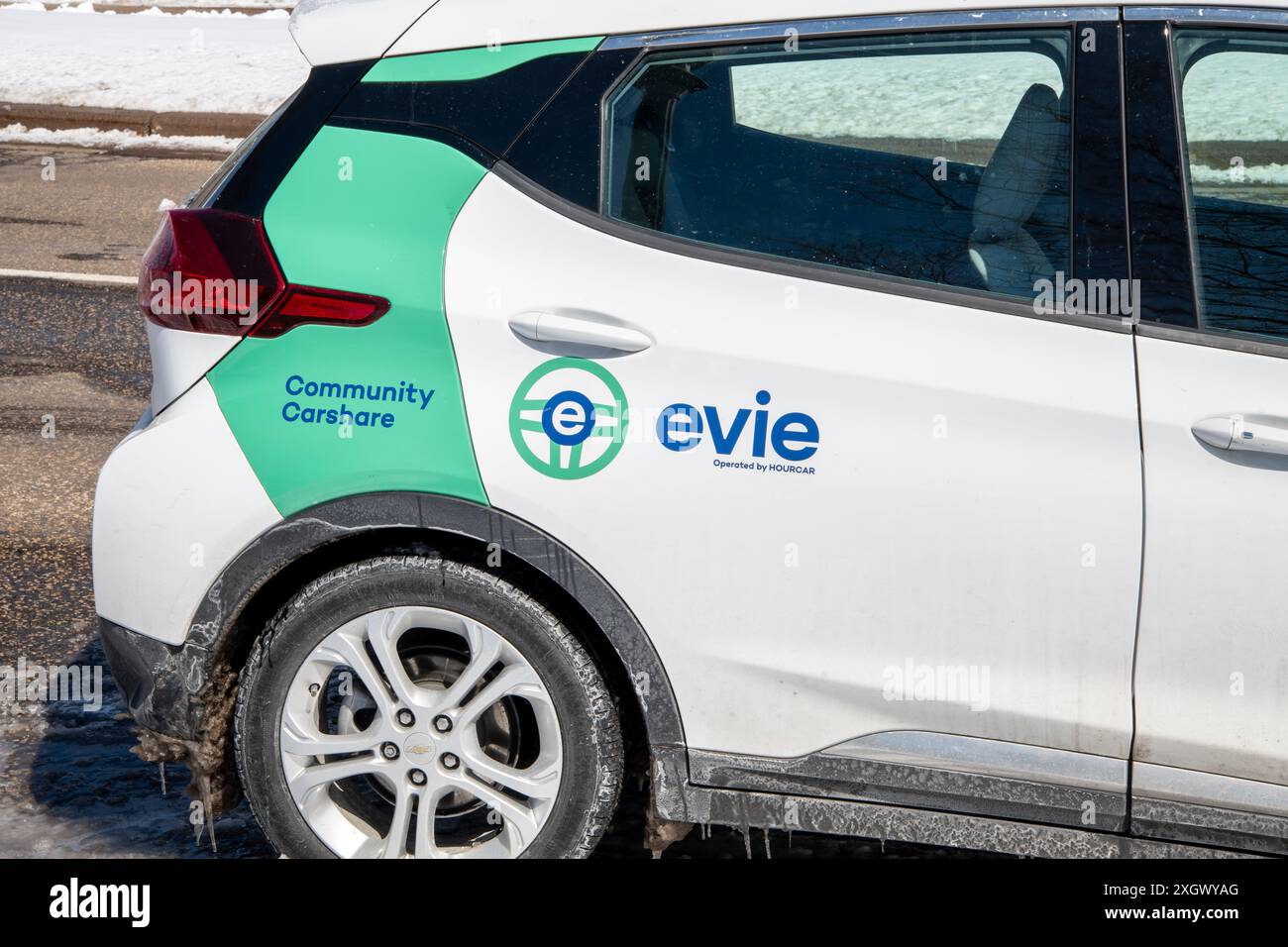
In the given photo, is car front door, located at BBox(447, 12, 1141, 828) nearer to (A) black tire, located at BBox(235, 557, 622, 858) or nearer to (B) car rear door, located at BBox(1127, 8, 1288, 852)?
(B) car rear door, located at BBox(1127, 8, 1288, 852)

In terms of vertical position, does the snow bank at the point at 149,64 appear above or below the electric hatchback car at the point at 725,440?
above

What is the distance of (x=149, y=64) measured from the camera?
15312 mm

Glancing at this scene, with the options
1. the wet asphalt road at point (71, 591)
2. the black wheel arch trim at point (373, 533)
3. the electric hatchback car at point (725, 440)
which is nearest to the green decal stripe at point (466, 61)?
the electric hatchback car at point (725, 440)

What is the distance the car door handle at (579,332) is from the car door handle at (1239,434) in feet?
3.31

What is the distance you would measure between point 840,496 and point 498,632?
0.73 meters

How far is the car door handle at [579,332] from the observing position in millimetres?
2865

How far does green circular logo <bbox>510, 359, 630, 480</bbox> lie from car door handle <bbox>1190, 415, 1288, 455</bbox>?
104 cm

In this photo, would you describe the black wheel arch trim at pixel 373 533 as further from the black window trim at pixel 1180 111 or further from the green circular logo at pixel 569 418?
the black window trim at pixel 1180 111

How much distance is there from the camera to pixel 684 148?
9.86 feet

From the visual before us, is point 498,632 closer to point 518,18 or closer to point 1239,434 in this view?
point 518,18

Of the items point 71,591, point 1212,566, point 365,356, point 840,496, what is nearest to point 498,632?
point 365,356

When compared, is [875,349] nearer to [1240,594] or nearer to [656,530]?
[656,530]

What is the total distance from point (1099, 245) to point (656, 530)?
97 cm
